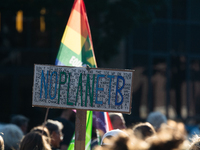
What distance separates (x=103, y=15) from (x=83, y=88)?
7.63 meters

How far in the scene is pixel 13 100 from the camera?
38.8 feet

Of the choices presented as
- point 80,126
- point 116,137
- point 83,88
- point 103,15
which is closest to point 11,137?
point 80,126

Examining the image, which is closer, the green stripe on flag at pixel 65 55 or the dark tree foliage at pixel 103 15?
the green stripe on flag at pixel 65 55

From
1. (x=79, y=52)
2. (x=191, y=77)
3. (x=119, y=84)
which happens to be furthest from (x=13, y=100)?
(x=119, y=84)

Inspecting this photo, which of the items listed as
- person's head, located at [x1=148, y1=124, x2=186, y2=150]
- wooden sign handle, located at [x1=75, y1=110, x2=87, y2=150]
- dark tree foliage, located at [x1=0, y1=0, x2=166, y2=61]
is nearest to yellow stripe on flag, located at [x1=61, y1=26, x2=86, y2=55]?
wooden sign handle, located at [x1=75, y1=110, x2=87, y2=150]

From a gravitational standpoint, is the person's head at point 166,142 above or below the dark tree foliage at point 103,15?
below

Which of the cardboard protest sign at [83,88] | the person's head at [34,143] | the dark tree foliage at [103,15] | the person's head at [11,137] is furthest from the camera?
the dark tree foliage at [103,15]

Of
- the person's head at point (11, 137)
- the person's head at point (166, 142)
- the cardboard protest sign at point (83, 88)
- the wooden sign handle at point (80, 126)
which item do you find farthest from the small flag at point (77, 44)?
the person's head at point (166, 142)

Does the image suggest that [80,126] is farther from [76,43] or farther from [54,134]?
[54,134]

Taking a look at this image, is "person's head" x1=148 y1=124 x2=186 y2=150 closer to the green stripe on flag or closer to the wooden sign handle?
the wooden sign handle

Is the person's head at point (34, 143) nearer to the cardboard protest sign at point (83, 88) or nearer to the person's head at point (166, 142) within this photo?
the cardboard protest sign at point (83, 88)

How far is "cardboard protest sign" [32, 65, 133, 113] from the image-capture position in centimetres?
274

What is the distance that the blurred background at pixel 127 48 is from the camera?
959 cm

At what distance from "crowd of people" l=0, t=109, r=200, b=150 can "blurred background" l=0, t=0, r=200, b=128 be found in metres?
4.51
